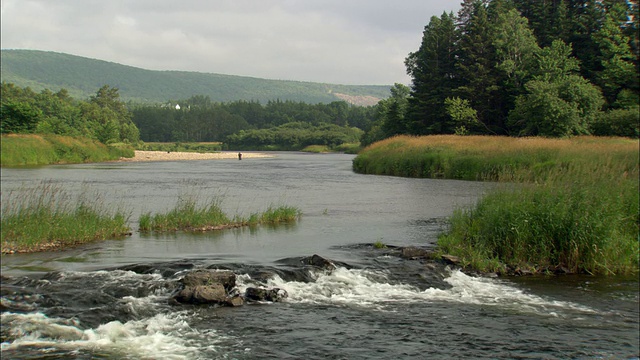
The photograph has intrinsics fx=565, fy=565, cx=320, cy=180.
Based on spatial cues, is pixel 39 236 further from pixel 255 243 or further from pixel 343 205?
pixel 343 205

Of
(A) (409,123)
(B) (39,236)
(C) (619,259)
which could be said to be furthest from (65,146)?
(C) (619,259)

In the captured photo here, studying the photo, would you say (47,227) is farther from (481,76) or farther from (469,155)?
(481,76)

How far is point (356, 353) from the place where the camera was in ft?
31.1

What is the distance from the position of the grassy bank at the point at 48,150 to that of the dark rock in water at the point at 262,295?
1954 inches

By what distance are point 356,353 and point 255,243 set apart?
9.65 m

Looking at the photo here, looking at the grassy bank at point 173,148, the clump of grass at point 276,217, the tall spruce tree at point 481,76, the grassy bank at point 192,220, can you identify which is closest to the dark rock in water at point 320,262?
the grassy bank at point 192,220

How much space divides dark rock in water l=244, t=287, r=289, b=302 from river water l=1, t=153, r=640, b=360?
22 centimetres

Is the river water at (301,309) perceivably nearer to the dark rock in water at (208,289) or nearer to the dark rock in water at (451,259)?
the dark rock in water at (208,289)

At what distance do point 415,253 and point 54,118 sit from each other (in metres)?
92.0

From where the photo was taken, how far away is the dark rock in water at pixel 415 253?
1633 centimetres

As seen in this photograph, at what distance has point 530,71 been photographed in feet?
222

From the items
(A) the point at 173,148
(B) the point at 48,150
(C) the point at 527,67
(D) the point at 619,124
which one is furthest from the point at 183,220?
(A) the point at 173,148

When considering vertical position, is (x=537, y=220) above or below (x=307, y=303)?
above

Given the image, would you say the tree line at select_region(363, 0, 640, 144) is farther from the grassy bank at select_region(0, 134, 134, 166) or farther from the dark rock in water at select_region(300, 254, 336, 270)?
the grassy bank at select_region(0, 134, 134, 166)
